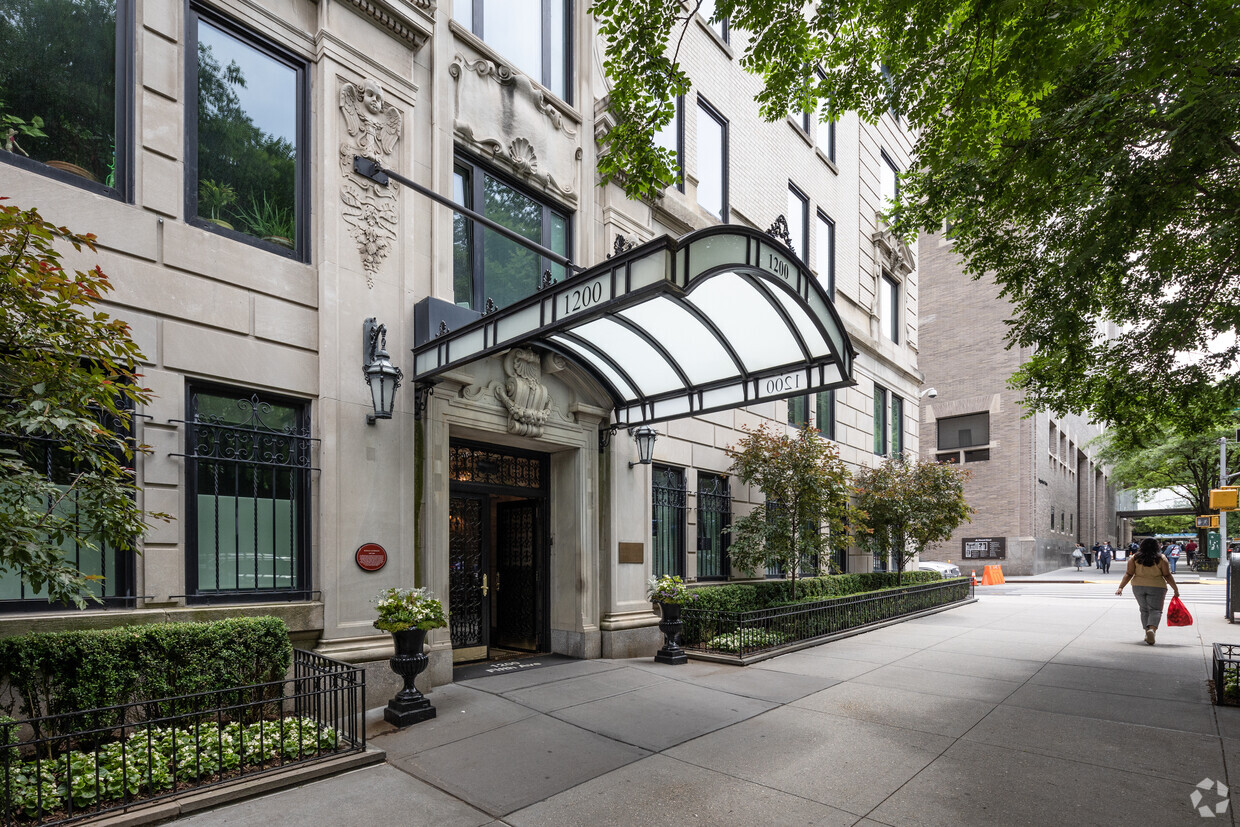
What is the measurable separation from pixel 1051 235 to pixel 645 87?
649 cm

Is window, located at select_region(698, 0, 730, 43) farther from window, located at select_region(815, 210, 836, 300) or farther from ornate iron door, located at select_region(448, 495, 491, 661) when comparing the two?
ornate iron door, located at select_region(448, 495, 491, 661)

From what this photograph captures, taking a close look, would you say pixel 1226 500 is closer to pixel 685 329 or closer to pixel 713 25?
pixel 685 329

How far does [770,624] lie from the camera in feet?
40.3

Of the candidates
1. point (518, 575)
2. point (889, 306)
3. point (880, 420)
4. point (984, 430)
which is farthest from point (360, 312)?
point (984, 430)

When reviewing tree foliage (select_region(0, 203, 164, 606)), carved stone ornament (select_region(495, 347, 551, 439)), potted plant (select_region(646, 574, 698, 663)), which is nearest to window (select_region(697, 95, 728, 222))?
carved stone ornament (select_region(495, 347, 551, 439))

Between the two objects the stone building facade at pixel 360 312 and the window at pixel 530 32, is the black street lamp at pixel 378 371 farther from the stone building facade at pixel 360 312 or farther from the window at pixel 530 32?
the window at pixel 530 32

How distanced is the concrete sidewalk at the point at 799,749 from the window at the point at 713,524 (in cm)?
348

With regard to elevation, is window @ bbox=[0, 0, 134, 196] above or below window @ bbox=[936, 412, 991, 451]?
above

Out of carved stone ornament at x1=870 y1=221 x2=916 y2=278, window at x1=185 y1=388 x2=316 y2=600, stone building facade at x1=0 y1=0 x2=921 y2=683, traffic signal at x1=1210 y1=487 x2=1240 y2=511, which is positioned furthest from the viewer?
carved stone ornament at x1=870 y1=221 x2=916 y2=278

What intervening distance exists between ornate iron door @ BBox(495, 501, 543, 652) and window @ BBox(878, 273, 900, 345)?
14.4m

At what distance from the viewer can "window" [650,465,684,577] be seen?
513 inches

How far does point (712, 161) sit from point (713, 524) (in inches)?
299

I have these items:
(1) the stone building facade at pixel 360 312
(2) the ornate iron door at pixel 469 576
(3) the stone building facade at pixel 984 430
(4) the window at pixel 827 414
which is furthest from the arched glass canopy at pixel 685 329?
(3) the stone building facade at pixel 984 430

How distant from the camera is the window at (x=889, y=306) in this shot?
22.0 metres
